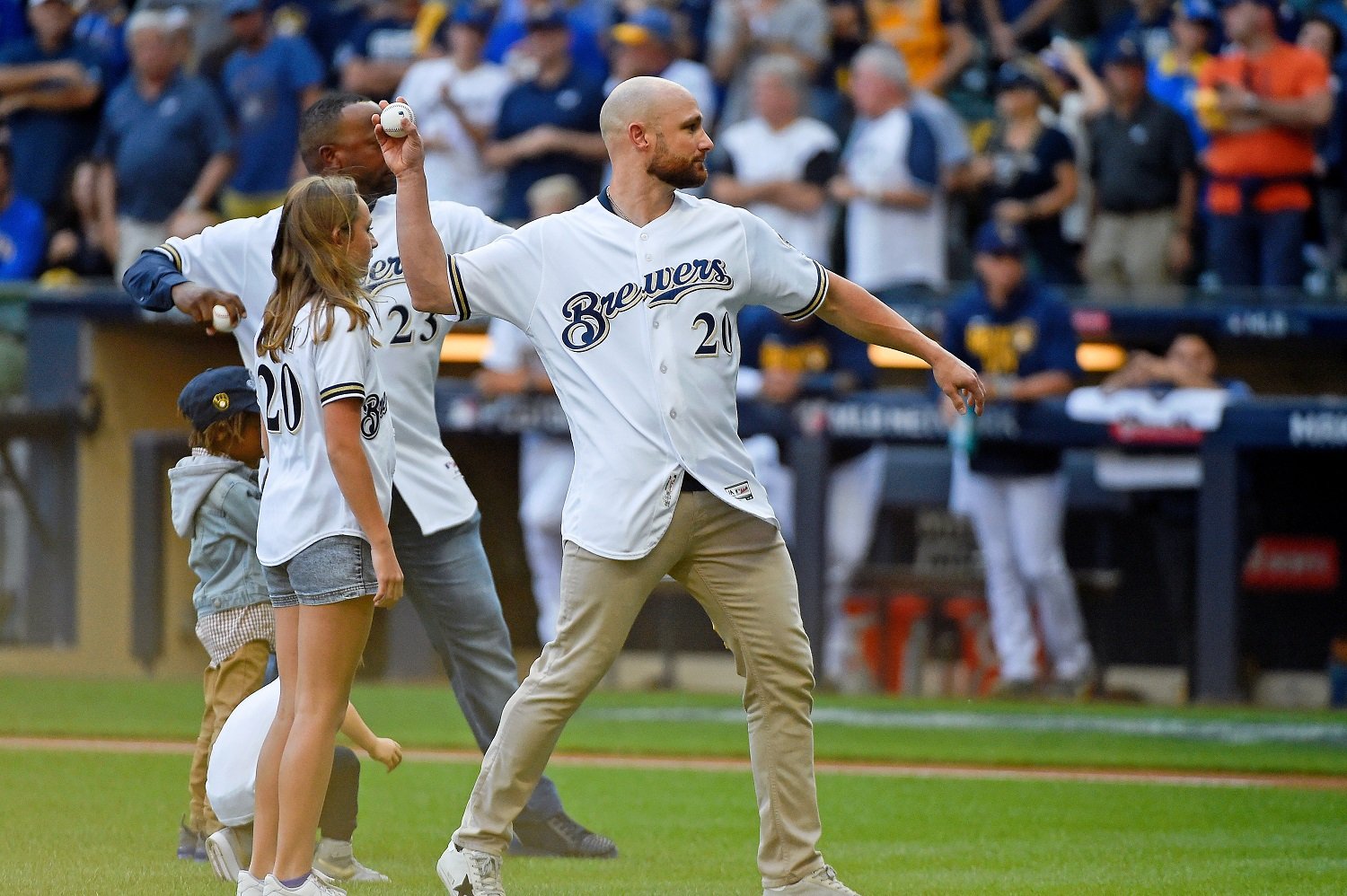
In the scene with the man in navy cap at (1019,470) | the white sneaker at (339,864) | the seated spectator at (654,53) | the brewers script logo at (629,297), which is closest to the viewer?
the brewers script logo at (629,297)

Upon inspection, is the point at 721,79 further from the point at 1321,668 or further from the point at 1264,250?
the point at 1321,668

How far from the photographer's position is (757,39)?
42.7 ft

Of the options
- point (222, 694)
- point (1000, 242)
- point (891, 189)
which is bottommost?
point (222, 694)

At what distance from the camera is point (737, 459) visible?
469 centimetres

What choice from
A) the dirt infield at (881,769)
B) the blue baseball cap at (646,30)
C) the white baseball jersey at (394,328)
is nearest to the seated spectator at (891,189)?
the blue baseball cap at (646,30)

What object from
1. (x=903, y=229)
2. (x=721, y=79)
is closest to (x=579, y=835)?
(x=903, y=229)

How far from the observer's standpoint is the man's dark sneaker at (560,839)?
5.57 m

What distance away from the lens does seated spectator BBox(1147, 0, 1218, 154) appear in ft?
39.8

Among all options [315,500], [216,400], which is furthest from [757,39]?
[315,500]

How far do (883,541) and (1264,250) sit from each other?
2983mm

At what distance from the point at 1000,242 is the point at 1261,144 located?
1.93 metres

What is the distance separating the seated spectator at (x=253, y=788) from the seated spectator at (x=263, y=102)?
28.1ft

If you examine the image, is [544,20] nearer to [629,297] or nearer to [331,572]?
[629,297]

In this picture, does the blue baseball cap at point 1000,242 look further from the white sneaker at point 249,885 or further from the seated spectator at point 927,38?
the white sneaker at point 249,885
